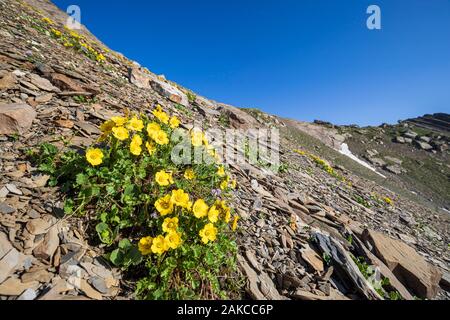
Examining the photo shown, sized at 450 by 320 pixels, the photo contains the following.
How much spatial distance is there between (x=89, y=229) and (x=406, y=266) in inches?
249

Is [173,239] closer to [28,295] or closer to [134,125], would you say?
[28,295]

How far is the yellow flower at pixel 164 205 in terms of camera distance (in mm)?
3156

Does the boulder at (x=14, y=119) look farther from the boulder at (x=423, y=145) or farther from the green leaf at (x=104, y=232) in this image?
the boulder at (x=423, y=145)

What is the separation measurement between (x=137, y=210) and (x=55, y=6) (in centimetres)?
2896

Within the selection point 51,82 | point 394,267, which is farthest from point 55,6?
point 394,267

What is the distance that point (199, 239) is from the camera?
324 cm

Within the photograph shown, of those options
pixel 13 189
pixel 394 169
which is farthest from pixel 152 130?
pixel 394 169

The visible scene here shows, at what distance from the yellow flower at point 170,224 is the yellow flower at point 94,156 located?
1.20 m

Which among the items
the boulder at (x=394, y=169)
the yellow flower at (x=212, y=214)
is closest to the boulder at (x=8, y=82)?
the yellow flower at (x=212, y=214)

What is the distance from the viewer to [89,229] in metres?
3.28

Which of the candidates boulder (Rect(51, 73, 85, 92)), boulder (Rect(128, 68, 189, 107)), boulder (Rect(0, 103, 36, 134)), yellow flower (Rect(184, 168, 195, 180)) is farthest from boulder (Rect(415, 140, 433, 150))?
boulder (Rect(0, 103, 36, 134))

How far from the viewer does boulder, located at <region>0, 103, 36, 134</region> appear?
12.9 feet

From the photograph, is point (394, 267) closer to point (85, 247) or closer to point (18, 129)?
point (85, 247)
